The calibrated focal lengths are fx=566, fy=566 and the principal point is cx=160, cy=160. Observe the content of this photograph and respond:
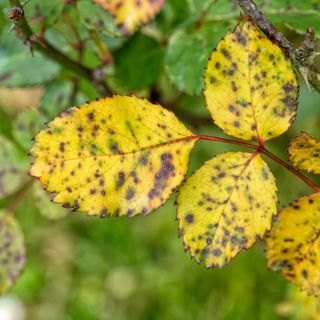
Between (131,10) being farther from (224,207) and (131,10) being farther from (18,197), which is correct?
(18,197)

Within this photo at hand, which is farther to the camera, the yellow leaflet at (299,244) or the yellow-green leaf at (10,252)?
the yellow-green leaf at (10,252)

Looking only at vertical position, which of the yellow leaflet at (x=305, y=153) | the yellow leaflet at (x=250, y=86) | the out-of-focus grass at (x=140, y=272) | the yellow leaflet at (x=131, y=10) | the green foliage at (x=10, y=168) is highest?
the yellow leaflet at (x=131, y=10)

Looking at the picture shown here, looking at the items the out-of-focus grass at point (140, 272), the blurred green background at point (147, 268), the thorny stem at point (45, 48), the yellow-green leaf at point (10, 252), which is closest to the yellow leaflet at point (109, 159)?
the thorny stem at point (45, 48)

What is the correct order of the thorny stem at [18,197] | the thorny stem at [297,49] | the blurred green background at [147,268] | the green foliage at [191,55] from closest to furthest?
the thorny stem at [297,49], the green foliage at [191,55], the thorny stem at [18,197], the blurred green background at [147,268]

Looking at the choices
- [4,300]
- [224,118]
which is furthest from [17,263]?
[4,300]

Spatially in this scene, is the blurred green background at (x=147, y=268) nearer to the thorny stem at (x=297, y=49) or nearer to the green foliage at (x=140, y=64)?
the green foliage at (x=140, y=64)

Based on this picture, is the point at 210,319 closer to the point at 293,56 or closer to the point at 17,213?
the point at 17,213

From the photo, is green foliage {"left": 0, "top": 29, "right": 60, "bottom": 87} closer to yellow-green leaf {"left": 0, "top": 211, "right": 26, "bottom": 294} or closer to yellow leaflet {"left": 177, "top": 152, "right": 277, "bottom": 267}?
yellow-green leaf {"left": 0, "top": 211, "right": 26, "bottom": 294}
